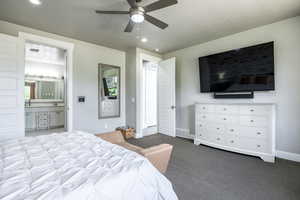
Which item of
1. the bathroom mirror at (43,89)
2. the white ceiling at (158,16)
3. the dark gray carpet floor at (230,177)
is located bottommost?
the dark gray carpet floor at (230,177)

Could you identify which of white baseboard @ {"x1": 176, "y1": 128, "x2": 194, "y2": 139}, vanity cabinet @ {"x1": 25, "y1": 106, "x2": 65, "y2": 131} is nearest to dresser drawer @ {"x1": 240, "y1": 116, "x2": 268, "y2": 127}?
white baseboard @ {"x1": 176, "y1": 128, "x2": 194, "y2": 139}

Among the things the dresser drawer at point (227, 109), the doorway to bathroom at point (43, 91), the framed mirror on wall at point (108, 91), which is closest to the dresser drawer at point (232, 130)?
the dresser drawer at point (227, 109)

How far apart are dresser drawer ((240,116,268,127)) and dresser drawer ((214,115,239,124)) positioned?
4.3 inches

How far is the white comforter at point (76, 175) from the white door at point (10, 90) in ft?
5.27

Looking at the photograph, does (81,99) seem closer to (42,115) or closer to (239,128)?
(42,115)

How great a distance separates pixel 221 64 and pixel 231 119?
1348 mm

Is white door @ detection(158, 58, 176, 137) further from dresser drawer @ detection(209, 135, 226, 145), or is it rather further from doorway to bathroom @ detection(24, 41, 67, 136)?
doorway to bathroom @ detection(24, 41, 67, 136)

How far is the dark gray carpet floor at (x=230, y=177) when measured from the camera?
1.78 metres

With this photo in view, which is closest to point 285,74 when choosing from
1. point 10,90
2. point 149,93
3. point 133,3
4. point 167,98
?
point 167,98

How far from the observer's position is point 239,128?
298cm

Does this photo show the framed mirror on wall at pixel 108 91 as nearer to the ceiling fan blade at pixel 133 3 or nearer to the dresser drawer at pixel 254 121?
the ceiling fan blade at pixel 133 3

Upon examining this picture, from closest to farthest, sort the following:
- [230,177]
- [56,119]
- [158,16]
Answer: [230,177] → [158,16] → [56,119]

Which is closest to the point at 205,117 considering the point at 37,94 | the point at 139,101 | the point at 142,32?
the point at 139,101

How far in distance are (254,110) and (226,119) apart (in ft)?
1.81
